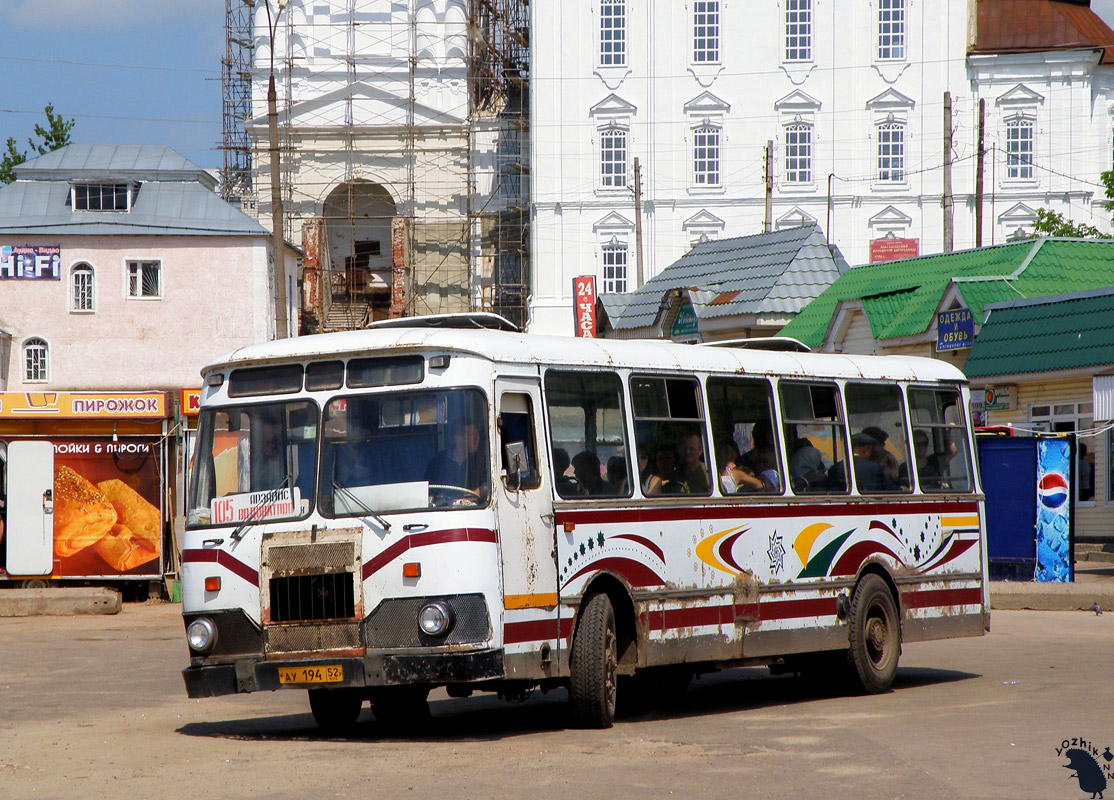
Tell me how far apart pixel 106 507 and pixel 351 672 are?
51.2 ft

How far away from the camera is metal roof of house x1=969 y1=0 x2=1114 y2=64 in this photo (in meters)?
75.1

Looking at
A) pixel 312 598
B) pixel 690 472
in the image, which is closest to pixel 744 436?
pixel 690 472

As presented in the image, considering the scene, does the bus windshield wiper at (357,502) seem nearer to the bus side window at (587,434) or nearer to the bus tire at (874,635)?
the bus side window at (587,434)

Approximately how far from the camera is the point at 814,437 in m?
13.6

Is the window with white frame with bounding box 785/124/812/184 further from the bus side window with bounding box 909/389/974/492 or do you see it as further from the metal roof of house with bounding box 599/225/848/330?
the bus side window with bounding box 909/389/974/492

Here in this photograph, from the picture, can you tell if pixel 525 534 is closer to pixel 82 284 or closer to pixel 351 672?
pixel 351 672

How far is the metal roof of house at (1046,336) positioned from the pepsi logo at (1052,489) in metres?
4.57

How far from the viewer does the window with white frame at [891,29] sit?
7500 cm

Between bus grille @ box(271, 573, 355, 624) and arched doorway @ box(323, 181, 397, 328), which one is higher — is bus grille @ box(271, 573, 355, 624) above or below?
Result: below

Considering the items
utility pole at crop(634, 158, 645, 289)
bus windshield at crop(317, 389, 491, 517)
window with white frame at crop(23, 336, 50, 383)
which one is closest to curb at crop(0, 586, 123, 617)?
bus windshield at crop(317, 389, 491, 517)

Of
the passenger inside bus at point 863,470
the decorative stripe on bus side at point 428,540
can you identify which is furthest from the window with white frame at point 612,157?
the decorative stripe on bus side at point 428,540

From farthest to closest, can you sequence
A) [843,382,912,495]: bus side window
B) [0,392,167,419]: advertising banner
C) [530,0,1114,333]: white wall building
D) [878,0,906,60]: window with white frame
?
[878,0,906,60]: window with white frame
[530,0,1114,333]: white wall building
[0,392,167,419]: advertising banner
[843,382,912,495]: bus side window

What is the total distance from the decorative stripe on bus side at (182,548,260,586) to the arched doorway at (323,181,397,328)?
62684 millimetres

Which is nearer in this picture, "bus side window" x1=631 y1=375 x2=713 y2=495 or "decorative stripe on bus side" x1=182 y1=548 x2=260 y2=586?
"decorative stripe on bus side" x1=182 y1=548 x2=260 y2=586
